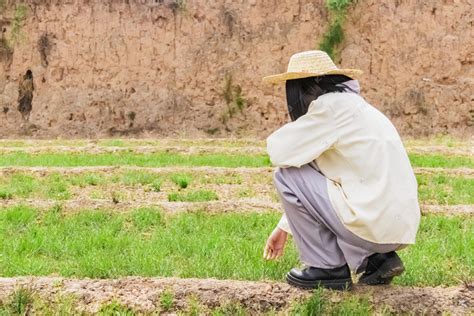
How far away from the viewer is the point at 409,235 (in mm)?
4414

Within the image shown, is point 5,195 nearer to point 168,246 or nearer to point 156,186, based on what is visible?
point 156,186

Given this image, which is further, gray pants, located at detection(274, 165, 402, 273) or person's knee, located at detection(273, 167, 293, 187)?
person's knee, located at detection(273, 167, 293, 187)

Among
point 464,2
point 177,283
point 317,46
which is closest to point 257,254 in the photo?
point 177,283

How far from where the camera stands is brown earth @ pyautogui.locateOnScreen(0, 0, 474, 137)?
83.4 feet

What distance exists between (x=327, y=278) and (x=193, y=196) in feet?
18.1

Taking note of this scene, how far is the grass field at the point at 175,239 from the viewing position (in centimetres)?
461

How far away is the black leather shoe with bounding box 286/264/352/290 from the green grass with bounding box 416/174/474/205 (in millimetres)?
5464

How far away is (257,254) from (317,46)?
2082 cm

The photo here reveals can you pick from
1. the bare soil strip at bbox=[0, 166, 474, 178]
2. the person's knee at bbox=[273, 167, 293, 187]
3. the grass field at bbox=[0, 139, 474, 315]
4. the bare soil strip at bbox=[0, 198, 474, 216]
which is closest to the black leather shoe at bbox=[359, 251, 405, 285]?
the grass field at bbox=[0, 139, 474, 315]

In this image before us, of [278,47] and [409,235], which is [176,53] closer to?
[278,47]

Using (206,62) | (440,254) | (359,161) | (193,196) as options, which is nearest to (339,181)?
(359,161)

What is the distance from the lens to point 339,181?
179 inches

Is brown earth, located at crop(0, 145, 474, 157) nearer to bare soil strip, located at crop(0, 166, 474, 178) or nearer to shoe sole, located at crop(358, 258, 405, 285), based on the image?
bare soil strip, located at crop(0, 166, 474, 178)

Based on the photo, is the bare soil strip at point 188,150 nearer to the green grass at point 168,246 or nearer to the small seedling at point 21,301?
the green grass at point 168,246
